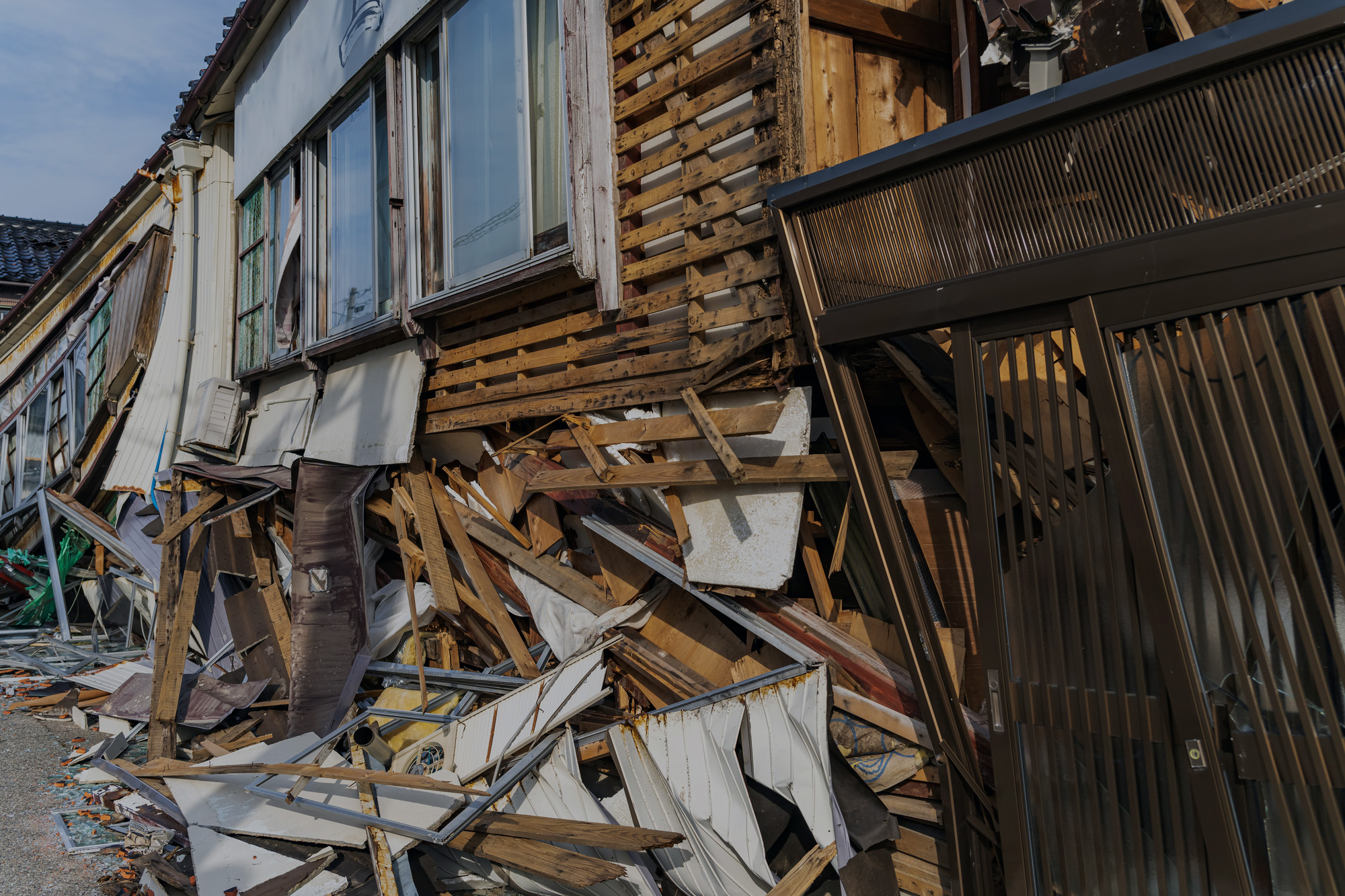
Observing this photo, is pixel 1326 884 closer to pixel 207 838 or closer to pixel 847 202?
pixel 847 202

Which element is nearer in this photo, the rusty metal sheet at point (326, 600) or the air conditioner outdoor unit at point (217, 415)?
the rusty metal sheet at point (326, 600)

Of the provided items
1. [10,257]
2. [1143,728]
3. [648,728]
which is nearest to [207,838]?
[648,728]

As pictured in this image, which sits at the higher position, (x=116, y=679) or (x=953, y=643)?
(x=953, y=643)

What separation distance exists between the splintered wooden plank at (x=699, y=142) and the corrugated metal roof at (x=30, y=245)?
803 inches

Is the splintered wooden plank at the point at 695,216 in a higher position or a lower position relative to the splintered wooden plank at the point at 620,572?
higher

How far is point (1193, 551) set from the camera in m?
2.45

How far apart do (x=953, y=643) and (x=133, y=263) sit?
1265cm

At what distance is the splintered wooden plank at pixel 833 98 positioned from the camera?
4.34 m

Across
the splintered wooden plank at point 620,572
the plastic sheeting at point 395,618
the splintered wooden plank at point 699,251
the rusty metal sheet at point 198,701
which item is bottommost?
the rusty metal sheet at point 198,701

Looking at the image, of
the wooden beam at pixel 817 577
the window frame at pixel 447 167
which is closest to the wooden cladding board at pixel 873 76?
the window frame at pixel 447 167

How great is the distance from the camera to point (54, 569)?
1087cm

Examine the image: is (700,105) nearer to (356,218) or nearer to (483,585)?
(483,585)

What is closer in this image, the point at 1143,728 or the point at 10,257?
the point at 1143,728

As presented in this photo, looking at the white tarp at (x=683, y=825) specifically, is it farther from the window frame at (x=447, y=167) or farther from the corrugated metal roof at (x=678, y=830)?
the window frame at (x=447, y=167)
